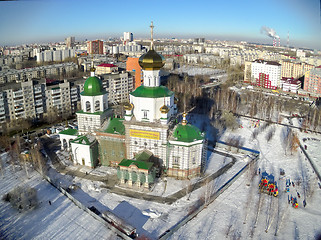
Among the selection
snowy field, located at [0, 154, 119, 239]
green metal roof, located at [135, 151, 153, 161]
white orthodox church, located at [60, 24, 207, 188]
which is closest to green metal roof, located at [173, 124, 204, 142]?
white orthodox church, located at [60, 24, 207, 188]

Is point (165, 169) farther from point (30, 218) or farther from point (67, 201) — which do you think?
point (30, 218)

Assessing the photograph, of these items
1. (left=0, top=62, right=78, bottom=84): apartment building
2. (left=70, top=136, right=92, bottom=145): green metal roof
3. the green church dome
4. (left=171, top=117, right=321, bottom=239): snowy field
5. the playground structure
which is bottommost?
(left=171, top=117, right=321, bottom=239): snowy field

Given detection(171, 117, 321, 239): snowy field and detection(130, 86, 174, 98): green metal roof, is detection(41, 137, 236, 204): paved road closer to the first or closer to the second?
detection(171, 117, 321, 239): snowy field

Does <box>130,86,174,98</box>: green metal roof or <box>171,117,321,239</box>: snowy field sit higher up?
<box>130,86,174,98</box>: green metal roof

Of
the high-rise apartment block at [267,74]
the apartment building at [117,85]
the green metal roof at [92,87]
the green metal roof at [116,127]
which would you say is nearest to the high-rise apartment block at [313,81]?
the high-rise apartment block at [267,74]

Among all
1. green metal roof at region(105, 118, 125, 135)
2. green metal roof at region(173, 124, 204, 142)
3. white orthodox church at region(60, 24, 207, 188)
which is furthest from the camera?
green metal roof at region(105, 118, 125, 135)

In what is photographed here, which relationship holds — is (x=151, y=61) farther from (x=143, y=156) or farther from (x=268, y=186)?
(x=268, y=186)

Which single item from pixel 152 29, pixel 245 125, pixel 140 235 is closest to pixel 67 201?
pixel 140 235
